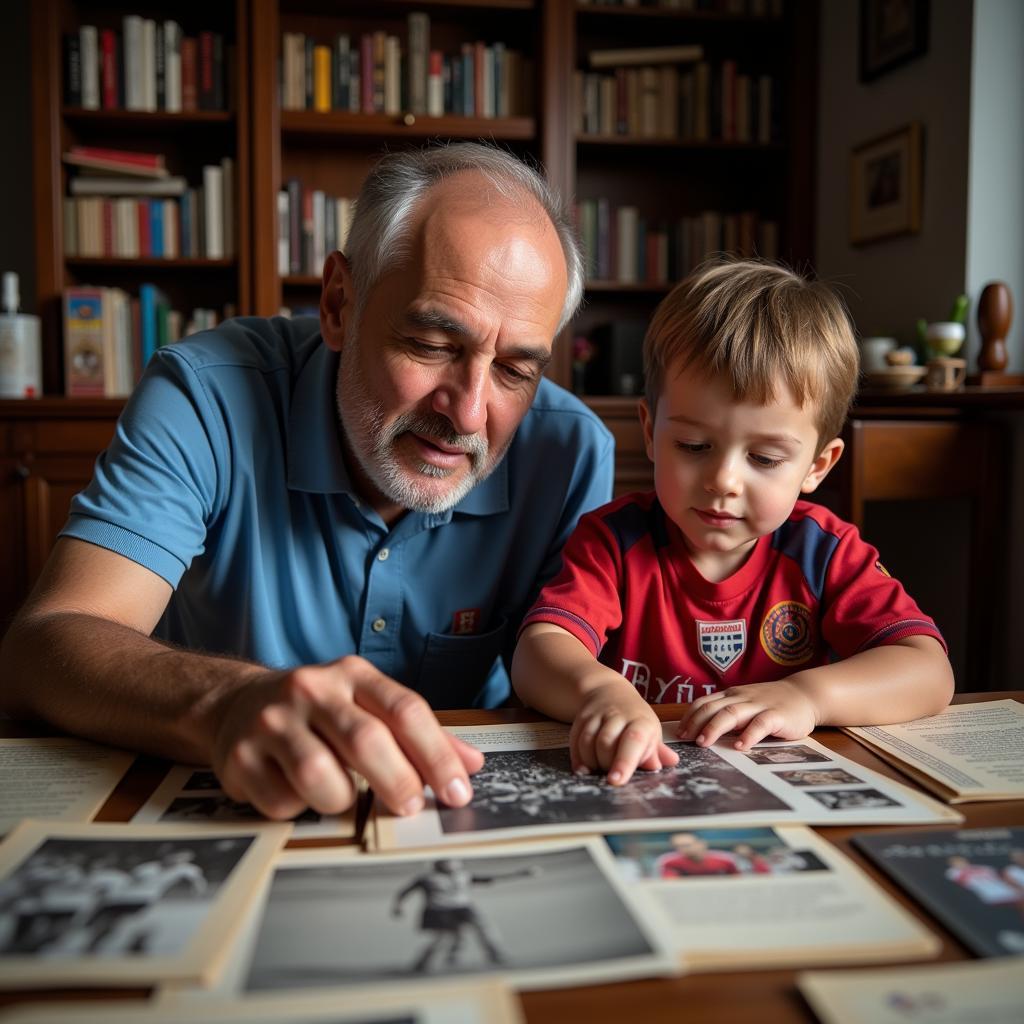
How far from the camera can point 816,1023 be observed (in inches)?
16.1

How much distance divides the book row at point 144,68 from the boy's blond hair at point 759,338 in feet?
8.50

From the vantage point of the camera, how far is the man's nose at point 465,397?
1.14 meters

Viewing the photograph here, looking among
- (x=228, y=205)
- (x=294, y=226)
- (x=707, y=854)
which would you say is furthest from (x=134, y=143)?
(x=707, y=854)

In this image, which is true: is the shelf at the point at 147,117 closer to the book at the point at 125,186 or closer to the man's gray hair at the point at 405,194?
the book at the point at 125,186

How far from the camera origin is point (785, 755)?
30.3 inches

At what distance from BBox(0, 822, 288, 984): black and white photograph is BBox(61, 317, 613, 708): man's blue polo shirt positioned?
0.57 metres

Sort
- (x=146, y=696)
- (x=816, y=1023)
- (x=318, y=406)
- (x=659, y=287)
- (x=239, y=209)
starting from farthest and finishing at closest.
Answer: (x=659, y=287), (x=239, y=209), (x=318, y=406), (x=146, y=696), (x=816, y=1023)

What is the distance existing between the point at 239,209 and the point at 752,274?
2.46 meters

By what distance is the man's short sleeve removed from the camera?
3.41 ft

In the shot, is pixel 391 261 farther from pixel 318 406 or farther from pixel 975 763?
pixel 975 763

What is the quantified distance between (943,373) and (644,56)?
177cm

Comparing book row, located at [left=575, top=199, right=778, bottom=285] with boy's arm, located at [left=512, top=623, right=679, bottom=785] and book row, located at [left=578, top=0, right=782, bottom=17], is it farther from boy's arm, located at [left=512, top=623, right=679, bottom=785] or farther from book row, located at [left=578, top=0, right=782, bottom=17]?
boy's arm, located at [left=512, top=623, right=679, bottom=785]

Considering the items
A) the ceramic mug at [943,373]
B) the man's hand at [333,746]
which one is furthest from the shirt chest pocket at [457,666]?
the ceramic mug at [943,373]

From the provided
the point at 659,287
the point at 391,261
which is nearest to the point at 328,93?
the point at 659,287
